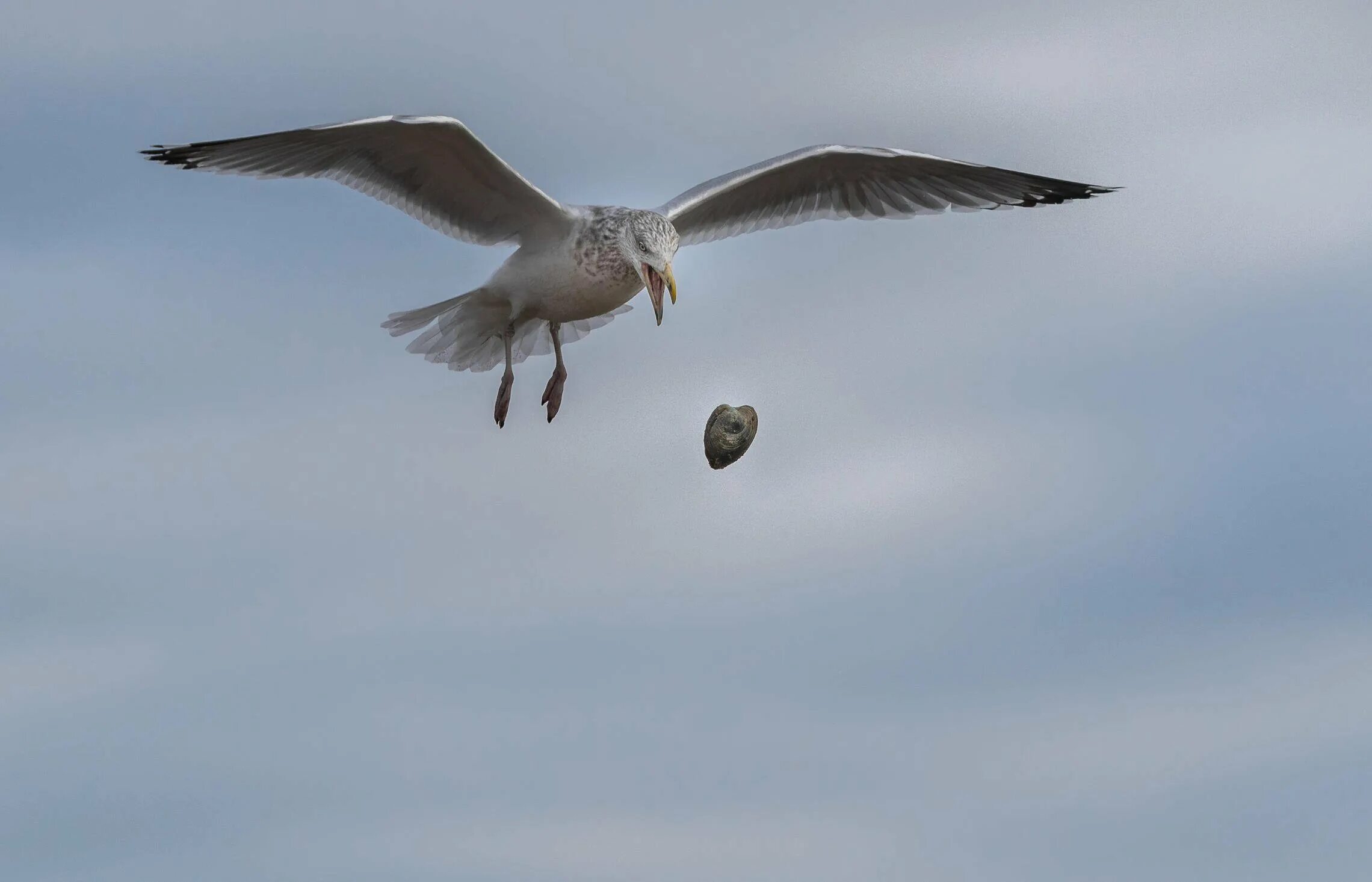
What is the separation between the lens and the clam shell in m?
10.3

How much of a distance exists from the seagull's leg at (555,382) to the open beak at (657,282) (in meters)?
1.15

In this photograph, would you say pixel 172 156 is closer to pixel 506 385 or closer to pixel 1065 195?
pixel 506 385

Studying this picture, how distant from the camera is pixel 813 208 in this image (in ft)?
41.5

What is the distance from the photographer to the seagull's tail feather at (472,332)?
39.0 ft

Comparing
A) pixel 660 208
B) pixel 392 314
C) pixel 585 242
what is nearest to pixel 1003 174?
pixel 660 208

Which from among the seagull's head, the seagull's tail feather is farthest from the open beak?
the seagull's tail feather

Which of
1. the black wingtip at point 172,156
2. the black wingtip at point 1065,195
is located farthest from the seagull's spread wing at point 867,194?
the black wingtip at point 172,156

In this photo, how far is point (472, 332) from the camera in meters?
12.1

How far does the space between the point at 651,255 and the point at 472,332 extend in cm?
208

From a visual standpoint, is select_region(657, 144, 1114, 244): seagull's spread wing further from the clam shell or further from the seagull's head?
the clam shell

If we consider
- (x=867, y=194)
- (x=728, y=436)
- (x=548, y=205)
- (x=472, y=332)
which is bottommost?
(x=728, y=436)

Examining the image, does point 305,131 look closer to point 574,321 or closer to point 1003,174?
point 574,321

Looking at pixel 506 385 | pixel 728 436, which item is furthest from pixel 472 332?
pixel 728 436

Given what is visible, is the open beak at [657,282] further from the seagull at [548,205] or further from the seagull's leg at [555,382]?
the seagull's leg at [555,382]
